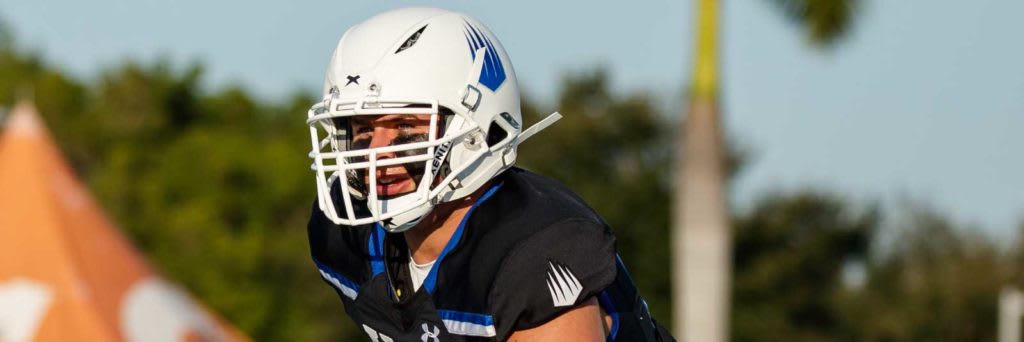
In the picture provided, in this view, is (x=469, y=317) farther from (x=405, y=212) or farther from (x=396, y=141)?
(x=396, y=141)

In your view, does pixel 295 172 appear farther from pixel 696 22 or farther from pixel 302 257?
pixel 696 22

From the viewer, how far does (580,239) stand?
3.97 meters

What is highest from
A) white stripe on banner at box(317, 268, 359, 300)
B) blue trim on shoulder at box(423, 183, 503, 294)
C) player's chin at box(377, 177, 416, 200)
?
player's chin at box(377, 177, 416, 200)

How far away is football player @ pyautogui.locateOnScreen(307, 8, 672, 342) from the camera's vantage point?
3.94m

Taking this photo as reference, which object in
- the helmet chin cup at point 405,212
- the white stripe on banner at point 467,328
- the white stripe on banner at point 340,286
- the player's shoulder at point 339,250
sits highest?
the helmet chin cup at point 405,212

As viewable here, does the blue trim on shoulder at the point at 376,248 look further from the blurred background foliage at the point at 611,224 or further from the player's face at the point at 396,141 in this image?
the blurred background foliage at the point at 611,224

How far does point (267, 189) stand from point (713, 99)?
27.4 metres

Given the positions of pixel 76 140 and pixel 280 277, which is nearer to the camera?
pixel 280 277

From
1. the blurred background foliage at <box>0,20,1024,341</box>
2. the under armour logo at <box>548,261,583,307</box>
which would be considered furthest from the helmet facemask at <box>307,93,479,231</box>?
the blurred background foliage at <box>0,20,1024,341</box>

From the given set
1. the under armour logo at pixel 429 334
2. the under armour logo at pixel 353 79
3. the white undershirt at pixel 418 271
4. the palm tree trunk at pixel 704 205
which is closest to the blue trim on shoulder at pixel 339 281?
the white undershirt at pixel 418 271

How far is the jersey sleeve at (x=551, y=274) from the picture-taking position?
152 inches

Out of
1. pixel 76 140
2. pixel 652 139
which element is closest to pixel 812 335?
pixel 652 139

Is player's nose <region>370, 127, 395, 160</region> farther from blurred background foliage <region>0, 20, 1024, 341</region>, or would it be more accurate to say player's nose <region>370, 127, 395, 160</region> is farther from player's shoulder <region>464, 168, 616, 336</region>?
blurred background foliage <region>0, 20, 1024, 341</region>

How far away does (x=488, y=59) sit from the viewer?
421 cm
